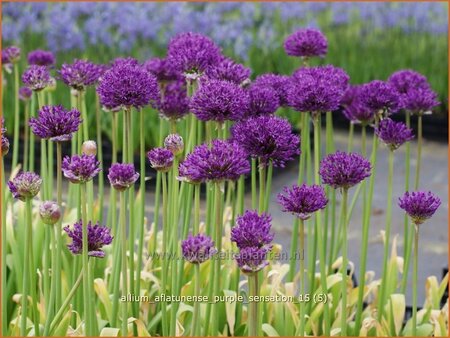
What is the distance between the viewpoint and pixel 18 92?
11.0 ft

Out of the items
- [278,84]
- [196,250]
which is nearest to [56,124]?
[196,250]

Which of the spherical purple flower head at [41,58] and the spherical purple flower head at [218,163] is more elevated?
the spherical purple flower head at [41,58]

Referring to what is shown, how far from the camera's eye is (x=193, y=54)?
2.49 meters

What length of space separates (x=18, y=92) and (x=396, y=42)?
4822 millimetres

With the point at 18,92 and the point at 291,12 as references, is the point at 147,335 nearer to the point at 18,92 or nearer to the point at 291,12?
the point at 18,92

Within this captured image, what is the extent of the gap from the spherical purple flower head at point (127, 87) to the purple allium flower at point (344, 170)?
484 millimetres

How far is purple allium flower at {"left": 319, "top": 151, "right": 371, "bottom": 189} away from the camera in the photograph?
2.07m

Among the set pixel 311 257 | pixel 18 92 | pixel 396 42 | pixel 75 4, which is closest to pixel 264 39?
pixel 396 42

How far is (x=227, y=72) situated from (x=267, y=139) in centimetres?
48

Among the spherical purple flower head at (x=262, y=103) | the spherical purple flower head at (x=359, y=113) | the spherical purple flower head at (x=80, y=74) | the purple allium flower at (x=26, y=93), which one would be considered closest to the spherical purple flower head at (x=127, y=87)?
the spherical purple flower head at (x=262, y=103)

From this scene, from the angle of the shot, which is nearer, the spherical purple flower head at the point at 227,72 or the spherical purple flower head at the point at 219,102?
the spherical purple flower head at the point at 219,102

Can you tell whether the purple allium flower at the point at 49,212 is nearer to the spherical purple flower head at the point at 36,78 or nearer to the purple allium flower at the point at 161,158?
the purple allium flower at the point at 161,158

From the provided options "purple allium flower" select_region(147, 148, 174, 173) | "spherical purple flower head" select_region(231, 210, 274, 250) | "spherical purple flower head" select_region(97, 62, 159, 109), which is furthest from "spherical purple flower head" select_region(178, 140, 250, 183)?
"spherical purple flower head" select_region(97, 62, 159, 109)

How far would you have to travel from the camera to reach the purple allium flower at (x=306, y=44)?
9.64ft
